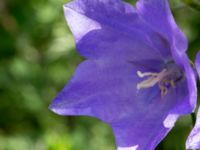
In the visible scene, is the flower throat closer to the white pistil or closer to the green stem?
the white pistil


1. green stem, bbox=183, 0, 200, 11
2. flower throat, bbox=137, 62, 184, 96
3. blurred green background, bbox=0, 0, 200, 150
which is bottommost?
blurred green background, bbox=0, 0, 200, 150

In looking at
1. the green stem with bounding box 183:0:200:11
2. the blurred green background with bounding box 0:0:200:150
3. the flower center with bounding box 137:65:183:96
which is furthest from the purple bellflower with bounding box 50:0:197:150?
the blurred green background with bounding box 0:0:200:150

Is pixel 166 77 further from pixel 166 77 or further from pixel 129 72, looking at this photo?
pixel 129 72

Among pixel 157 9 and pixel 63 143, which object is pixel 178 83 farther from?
pixel 63 143

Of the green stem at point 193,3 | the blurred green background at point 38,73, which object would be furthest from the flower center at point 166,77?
the blurred green background at point 38,73

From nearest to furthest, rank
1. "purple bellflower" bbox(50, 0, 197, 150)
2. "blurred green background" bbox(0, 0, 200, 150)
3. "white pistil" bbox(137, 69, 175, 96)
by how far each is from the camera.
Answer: "purple bellflower" bbox(50, 0, 197, 150), "white pistil" bbox(137, 69, 175, 96), "blurred green background" bbox(0, 0, 200, 150)

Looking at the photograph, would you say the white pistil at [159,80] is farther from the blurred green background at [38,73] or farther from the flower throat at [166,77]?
the blurred green background at [38,73]

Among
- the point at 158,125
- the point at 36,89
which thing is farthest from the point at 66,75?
the point at 158,125
